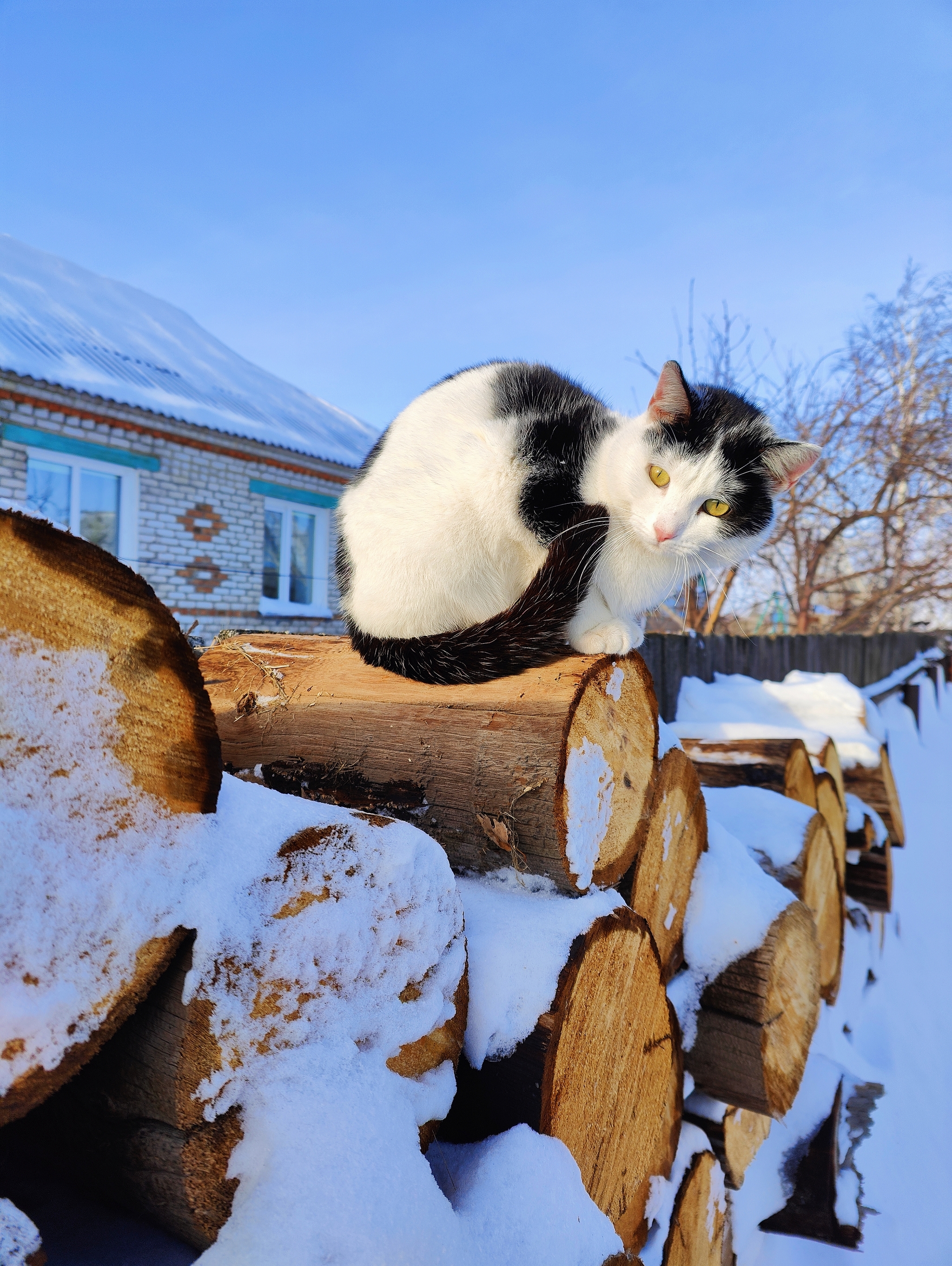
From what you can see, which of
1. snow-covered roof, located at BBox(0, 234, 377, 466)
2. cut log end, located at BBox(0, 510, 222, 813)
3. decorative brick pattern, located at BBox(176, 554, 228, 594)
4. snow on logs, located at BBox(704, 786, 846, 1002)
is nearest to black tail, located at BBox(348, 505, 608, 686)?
cut log end, located at BBox(0, 510, 222, 813)

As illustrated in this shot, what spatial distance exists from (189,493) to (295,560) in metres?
1.89

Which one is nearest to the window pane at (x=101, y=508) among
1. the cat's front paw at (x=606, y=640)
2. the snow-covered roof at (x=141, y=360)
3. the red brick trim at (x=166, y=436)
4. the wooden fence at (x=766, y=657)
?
the red brick trim at (x=166, y=436)

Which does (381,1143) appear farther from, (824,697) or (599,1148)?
(824,697)

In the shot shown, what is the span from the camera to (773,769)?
2244 millimetres

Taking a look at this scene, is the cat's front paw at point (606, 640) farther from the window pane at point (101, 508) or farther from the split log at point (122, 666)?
the window pane at point (101, 508)

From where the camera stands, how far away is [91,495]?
22.6 ft

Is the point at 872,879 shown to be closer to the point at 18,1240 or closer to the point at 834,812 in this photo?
the point at 834,812

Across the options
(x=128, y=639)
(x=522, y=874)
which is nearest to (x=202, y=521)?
(x=522, y=874)

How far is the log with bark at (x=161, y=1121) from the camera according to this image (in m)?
0.67

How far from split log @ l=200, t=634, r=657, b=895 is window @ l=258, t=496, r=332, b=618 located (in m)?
7.18

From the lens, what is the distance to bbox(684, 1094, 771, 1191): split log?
61.4 inches

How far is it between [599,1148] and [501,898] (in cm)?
38

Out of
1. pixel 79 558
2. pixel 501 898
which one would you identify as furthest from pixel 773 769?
pixel 79 558

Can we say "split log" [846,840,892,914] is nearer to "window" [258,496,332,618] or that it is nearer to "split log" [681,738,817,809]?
"split log" [681,738,817,809]
